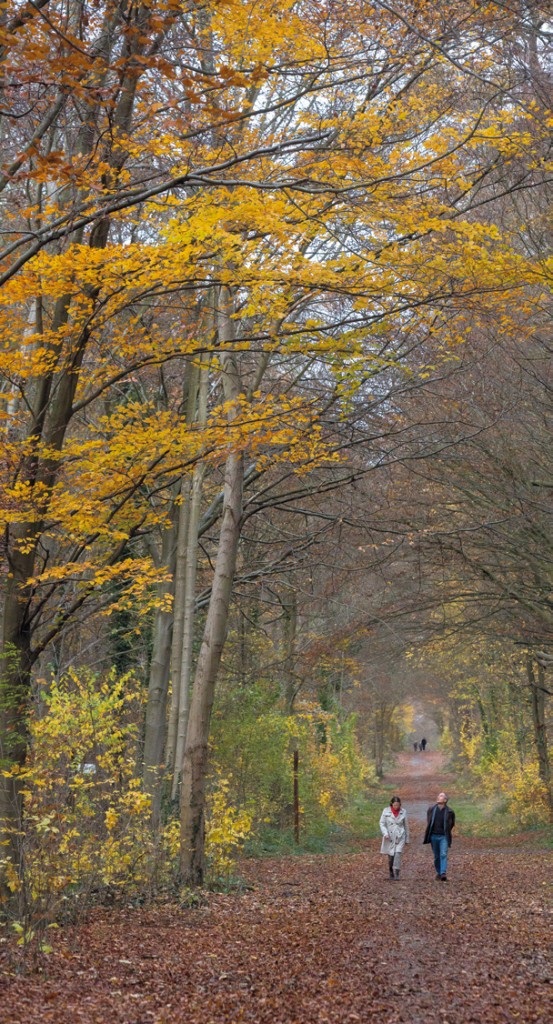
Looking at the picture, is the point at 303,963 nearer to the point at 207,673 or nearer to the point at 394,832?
the point at 207,673

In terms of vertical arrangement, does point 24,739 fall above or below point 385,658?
below

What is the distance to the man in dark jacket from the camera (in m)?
14.1

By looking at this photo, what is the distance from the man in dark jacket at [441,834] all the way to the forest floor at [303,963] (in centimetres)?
169

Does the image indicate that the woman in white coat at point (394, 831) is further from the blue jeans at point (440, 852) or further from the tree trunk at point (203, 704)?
the tree trunk at point (203, 704)

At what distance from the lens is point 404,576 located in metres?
18.1

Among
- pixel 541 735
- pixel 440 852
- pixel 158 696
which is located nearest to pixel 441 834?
pixel 440 852

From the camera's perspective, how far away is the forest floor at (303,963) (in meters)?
5.90

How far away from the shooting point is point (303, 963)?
7250 millimetres

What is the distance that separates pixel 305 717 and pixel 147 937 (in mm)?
13317

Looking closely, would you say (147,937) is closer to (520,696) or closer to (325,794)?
(325,794)

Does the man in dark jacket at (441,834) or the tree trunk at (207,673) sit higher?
the tree trunk at (207,673)

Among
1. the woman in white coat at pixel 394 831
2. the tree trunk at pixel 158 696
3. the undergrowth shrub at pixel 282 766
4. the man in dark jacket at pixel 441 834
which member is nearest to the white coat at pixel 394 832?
the woman in white coat at pixel 394 831

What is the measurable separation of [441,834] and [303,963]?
7.51m

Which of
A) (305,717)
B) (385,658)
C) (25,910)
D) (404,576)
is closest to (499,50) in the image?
(25,910)
